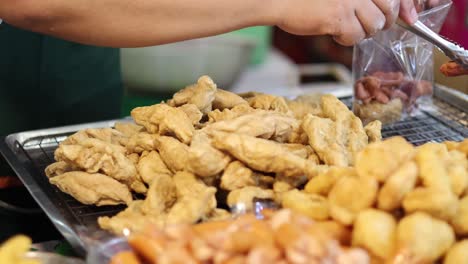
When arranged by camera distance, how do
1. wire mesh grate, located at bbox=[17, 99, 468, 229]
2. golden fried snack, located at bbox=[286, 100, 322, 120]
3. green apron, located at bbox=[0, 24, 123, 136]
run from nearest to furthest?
1. wire mesh grate, located at bbox=[17, 99, 468, 229]
2. golden fried snack, located at bbox=[286, 100, 322, 120]
3. green apron, located at bbox=[0, 24, 123, 136]

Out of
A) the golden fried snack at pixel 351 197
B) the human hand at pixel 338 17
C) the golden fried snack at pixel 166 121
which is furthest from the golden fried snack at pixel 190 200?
the human hand at pixel 338 17

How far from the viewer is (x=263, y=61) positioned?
3701 millimetres

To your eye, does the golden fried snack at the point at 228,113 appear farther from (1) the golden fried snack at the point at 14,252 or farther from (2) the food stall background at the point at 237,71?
(1) the golden fried snack at the point at 14,252

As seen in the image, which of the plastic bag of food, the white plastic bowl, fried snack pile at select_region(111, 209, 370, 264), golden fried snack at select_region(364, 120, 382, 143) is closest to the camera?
fried snack pile at select_region(111, 209, 370, 264)

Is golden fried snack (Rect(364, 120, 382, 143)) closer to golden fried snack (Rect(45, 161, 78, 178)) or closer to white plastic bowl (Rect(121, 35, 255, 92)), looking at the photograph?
golden fried snack (Rect(45, 161, 78, 178))

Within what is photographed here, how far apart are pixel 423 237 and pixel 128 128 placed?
2.66 ft

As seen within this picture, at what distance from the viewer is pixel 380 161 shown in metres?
1.15

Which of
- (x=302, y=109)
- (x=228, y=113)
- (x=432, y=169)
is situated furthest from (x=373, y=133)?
(x=432, y=169)

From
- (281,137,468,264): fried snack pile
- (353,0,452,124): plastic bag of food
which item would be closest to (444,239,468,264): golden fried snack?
(281,137,468,264): fried snack pile

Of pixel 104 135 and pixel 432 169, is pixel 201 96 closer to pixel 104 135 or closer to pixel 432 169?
pixel 104 135

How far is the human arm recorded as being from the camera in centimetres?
145

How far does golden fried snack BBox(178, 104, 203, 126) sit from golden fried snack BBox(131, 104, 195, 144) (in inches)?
1.0

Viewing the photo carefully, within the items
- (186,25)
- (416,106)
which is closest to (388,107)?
(416,106)

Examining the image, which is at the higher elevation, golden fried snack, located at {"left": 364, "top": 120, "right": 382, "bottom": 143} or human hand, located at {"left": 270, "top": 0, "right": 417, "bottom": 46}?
human hand, located at {"left": 270, "top": 0, "right": 417, "bottom": 46}
